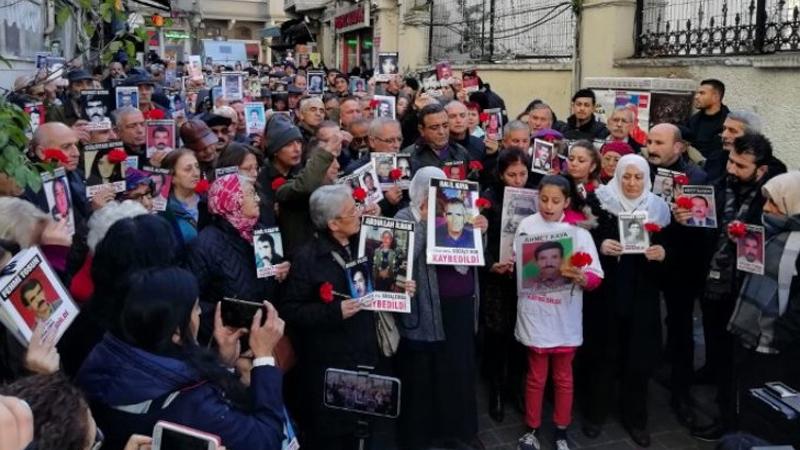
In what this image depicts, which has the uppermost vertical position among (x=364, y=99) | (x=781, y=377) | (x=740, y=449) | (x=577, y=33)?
(x=577, y=33)

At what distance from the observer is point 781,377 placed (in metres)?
4.35

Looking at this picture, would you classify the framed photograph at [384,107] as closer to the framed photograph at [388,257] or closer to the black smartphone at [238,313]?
the framed photograph at [388,257]

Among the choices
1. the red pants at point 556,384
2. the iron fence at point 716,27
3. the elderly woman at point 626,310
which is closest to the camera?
the red pants at point 556,384

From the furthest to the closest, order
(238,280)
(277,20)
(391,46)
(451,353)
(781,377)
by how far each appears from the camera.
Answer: (277,20), (391,46), (451,353), (781,377), (238,280)

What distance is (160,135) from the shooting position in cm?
620

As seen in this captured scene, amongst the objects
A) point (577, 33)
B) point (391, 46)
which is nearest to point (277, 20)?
point (391, 46)

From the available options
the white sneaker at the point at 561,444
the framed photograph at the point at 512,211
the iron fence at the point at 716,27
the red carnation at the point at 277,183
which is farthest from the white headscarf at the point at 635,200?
the iron fence at the point at 716,27

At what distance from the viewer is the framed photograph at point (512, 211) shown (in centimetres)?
503

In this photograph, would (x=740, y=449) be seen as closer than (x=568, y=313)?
Yes

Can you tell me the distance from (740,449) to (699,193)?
10.4ft

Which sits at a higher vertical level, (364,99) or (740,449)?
(364,99)

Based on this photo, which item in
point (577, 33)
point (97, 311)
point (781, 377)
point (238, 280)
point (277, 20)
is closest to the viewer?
point (97, 311)

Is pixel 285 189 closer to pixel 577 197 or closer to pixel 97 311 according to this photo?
pixel 577 197

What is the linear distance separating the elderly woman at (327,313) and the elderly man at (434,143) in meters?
1.82
